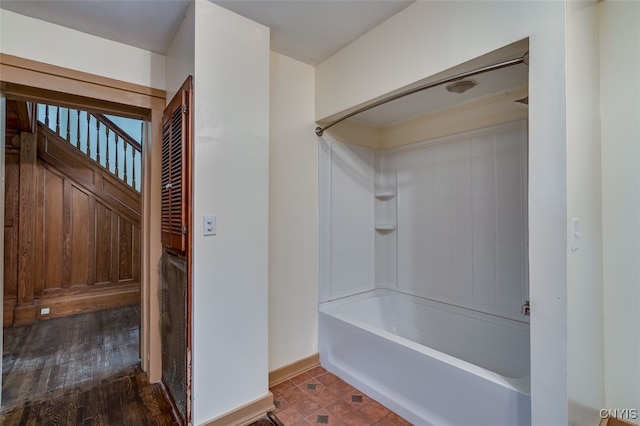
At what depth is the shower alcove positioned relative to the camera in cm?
177

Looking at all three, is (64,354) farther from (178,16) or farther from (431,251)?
(431,251)

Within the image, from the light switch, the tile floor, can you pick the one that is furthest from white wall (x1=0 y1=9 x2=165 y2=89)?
the tile floor

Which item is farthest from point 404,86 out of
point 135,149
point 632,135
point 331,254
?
point 135,149

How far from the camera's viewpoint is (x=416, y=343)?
73.4 inches

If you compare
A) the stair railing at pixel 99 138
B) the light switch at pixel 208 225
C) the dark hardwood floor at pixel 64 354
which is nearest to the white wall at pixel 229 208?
the light switch at pixel 208 225

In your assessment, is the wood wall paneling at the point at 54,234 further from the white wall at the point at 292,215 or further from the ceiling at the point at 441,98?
the ceiling at the point at 441,98

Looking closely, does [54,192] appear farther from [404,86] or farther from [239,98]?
[404,86]

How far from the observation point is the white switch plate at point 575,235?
1208mm

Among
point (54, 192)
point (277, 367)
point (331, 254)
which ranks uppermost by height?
point (54, 192)

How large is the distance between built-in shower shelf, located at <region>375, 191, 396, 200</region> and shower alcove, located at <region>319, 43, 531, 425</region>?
0.03ft

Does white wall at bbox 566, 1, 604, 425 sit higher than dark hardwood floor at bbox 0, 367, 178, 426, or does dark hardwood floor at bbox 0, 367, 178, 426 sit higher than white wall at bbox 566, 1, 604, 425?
white wall at bbox 566, 1, 604, 425

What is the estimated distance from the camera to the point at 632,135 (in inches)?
60.4

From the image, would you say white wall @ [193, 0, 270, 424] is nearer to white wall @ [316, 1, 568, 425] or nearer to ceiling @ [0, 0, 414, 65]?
ceiling @ [0, 0, 414, 65]

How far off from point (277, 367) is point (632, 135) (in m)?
2.49
